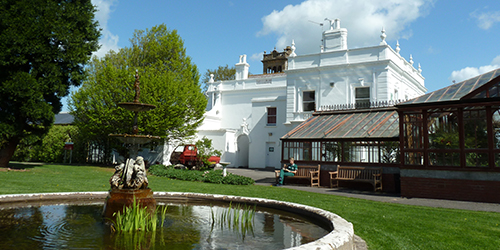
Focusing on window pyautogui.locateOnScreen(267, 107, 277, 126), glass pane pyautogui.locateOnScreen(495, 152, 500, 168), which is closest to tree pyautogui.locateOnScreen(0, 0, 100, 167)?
window pyautogui.locateOnScreen(267, 107, 277, 126)

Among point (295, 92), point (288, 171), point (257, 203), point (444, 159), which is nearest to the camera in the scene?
point (257, 203)

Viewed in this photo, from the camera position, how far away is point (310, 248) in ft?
10.9

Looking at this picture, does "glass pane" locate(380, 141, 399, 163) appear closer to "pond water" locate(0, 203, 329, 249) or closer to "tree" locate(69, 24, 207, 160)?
"pond water" locate(0, 203, 329, 249)

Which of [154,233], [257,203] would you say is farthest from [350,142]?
[154,233]

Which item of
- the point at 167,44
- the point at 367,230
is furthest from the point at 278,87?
the point at 367,230

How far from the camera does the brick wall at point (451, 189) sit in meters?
10.0

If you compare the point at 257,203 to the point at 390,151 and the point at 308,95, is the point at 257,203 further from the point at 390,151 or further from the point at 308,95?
the point at 308,95

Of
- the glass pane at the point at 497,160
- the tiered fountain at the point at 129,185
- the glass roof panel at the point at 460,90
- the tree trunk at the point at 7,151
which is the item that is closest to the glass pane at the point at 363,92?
the glass roof panel at the point at 460,90

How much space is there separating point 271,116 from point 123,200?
22.7 meters

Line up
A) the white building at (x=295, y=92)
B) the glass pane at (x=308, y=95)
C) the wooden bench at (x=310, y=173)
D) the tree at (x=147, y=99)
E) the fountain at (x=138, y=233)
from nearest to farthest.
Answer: the fountain at (x=138, y=233)
the wooden bench at (x=310, y=173)
the tree at (x=147, y=99)
the white building at (x=295, y=92)
the glass pane at (x=308, y=95)

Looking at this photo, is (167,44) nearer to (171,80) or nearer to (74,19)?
(171,80)

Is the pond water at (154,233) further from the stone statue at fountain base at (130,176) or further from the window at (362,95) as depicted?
the window at (362,95)

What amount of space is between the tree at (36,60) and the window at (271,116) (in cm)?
1500

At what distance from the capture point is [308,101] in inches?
1001
